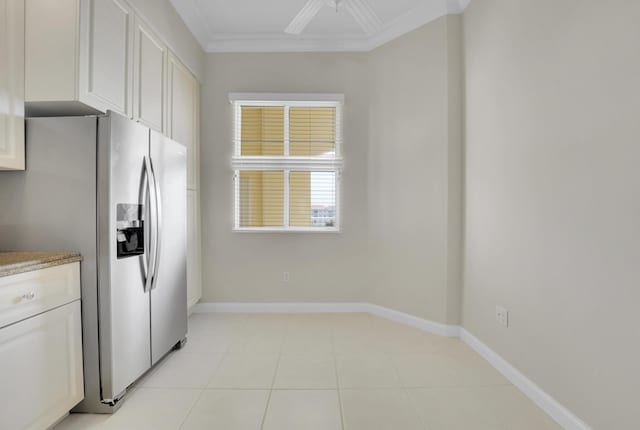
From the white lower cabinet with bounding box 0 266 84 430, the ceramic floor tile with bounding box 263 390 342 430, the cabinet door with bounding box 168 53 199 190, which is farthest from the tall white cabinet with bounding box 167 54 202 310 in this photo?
the ceramic floor tile with bounding box 263 390 342 430

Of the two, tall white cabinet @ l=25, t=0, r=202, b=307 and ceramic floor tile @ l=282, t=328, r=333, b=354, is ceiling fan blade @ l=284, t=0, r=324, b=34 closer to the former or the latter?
tall white cabinet @ l=25, t=0, r=202, b=307

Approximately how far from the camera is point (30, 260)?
159cm

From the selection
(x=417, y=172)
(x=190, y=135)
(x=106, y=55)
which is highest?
(x=106, y=55)

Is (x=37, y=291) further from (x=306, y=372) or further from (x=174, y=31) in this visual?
(x=174, y=31)

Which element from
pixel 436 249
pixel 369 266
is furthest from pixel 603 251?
pixel 369 266

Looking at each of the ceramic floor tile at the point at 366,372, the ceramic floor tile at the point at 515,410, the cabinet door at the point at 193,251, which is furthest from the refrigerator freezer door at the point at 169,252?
the ceramic floor tile at the point at 515,410

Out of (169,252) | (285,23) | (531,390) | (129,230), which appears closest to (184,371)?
(169,252)

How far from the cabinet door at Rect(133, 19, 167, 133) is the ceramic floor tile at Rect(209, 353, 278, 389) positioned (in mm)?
1877

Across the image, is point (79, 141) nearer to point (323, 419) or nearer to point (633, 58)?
point (323, 419)

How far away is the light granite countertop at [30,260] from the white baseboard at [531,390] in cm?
269

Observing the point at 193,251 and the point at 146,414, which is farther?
the point at 193,251

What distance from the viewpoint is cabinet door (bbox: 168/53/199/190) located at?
304 cm

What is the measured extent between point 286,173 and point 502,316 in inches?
97.3

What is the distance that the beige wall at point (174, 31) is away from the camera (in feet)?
8.40
